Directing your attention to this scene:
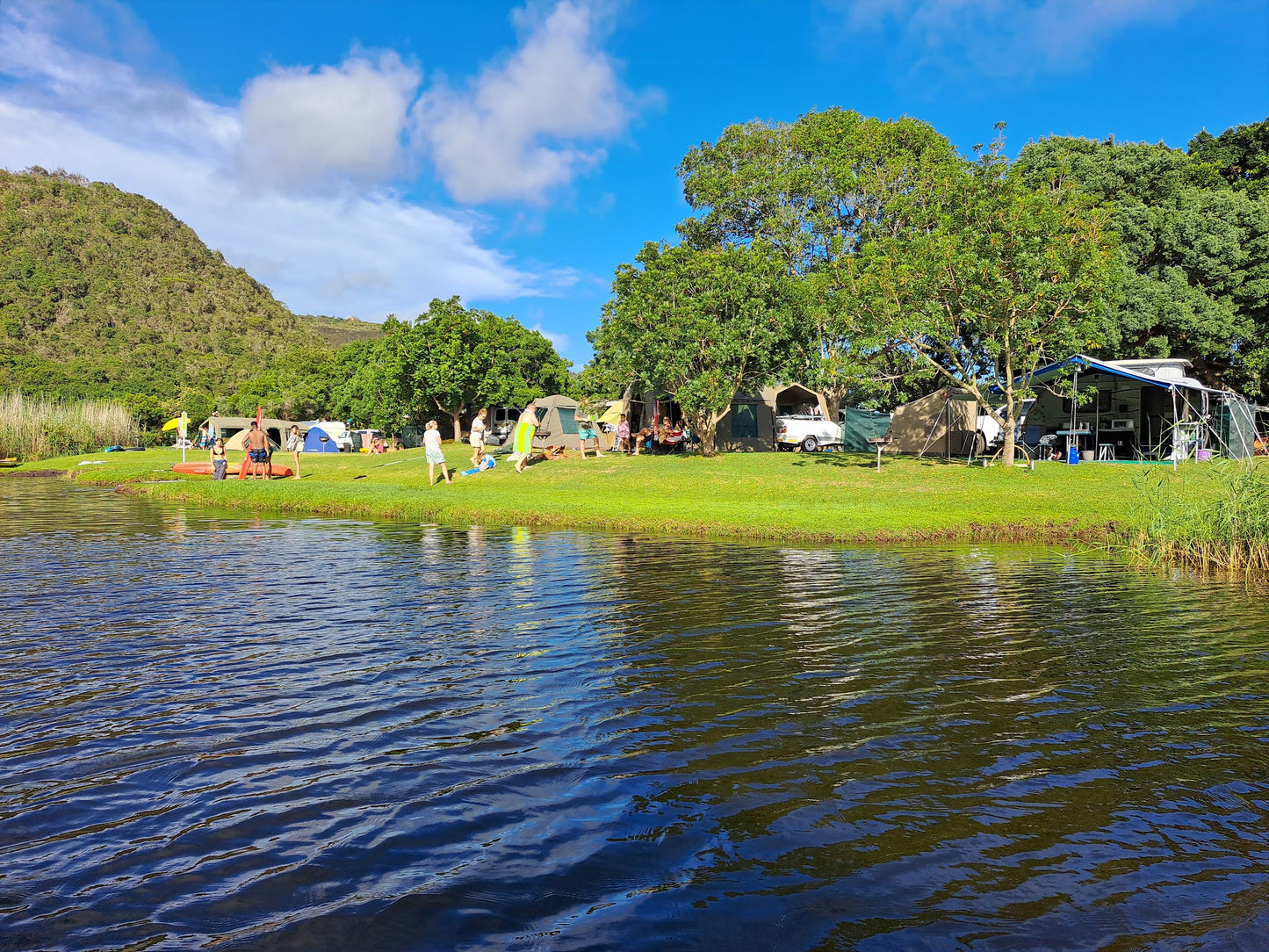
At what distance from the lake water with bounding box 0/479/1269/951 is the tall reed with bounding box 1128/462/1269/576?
368 cm

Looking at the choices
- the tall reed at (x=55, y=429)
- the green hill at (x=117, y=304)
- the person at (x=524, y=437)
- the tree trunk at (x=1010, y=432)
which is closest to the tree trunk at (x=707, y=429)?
the person at (x=524, y=437)

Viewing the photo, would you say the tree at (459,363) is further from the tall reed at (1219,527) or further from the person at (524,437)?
the tall reed at (1219,527)

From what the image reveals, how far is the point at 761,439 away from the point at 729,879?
1717 inches

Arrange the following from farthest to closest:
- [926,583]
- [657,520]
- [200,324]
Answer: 1. [200,324]
2. [657,520]
3. [926,583]

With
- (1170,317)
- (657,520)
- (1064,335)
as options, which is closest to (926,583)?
(657,520)

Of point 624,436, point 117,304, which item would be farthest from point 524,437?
point 117,304

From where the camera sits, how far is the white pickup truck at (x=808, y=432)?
Result: 44.6 metres

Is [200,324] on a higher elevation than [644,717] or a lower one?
higher

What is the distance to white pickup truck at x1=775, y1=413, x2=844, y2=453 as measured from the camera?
44.6 m

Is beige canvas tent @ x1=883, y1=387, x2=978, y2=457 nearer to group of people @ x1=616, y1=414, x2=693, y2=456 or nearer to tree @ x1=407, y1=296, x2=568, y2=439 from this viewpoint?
group of people @ x1=616, y1=414, x2=693, y2=456

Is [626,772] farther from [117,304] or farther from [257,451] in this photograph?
[117,304]

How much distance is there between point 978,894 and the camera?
454 centimetres

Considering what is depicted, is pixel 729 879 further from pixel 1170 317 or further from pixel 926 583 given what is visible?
pixel 1170 317

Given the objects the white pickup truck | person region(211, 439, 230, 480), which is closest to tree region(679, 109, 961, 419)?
the white pickup truck
